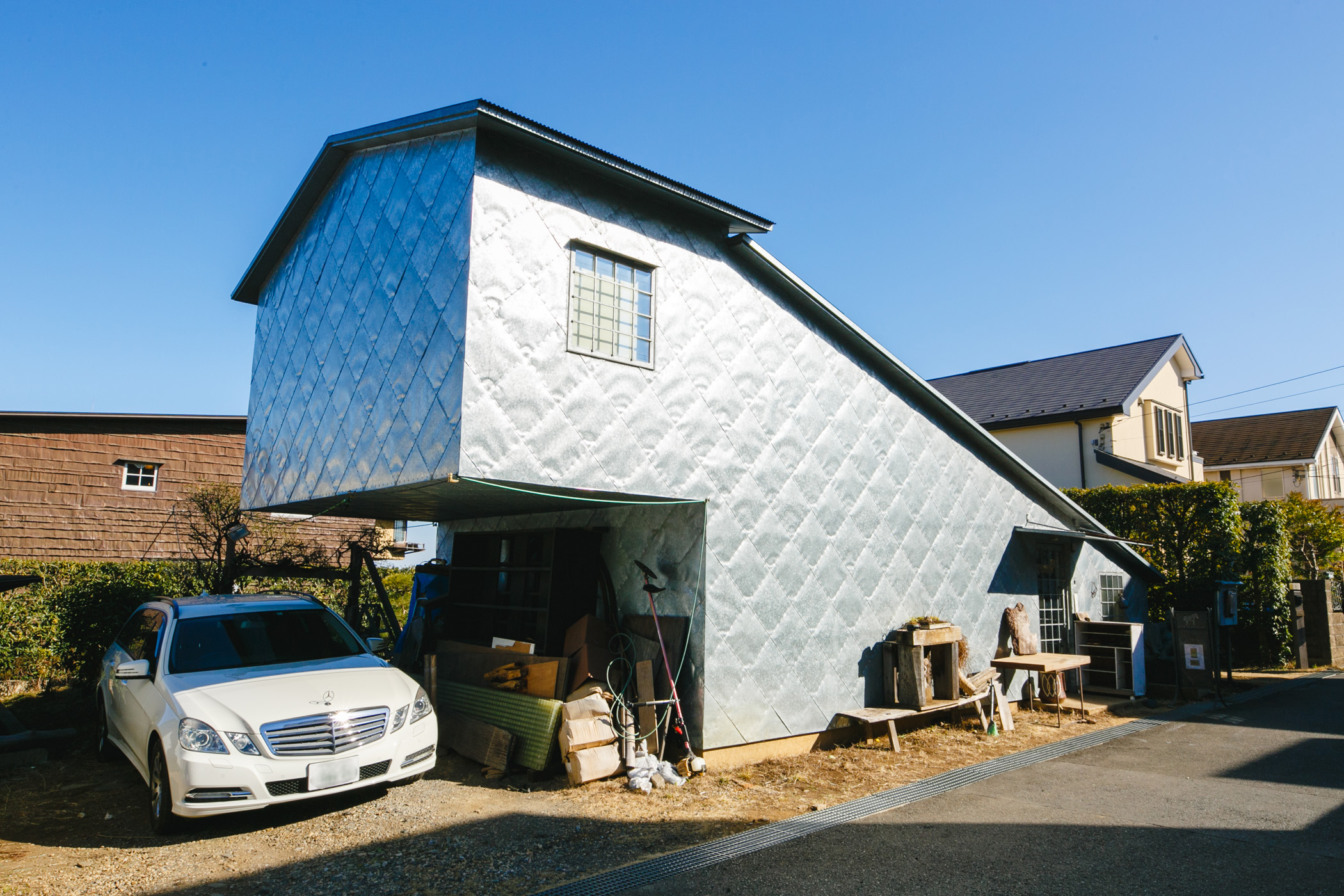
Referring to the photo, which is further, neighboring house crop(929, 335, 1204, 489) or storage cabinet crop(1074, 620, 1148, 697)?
neighboring house crop(929, 335, 1204, 489)

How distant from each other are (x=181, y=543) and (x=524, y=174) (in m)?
14.4

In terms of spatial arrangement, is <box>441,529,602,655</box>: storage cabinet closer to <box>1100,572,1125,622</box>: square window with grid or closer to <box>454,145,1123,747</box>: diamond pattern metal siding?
<box>454,145,1123,747</box>: diamond pattern metal siding

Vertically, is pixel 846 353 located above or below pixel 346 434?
above

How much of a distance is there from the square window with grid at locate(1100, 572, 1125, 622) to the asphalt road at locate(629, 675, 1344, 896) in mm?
4738

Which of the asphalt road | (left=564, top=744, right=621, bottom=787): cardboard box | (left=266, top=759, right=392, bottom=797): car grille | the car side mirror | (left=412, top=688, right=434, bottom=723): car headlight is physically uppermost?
the car side mirror

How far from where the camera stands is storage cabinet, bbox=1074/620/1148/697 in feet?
38.7

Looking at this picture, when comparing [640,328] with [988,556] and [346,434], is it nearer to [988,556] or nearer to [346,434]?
[346,434]

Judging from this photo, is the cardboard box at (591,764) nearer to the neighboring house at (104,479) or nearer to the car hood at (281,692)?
the car hood at (281,692)

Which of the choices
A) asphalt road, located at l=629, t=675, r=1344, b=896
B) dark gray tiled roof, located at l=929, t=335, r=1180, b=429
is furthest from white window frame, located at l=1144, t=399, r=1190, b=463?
asphalt road, located at l=629, t=675, r=1344, b=896

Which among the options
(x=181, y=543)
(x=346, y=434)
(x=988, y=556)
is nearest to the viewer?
(x=346, y=434)

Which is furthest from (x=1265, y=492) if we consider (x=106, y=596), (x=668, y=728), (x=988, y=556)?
(x=106, y=596)

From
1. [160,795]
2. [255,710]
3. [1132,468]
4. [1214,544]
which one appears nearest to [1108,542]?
[1214,544]

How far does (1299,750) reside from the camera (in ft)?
27.4

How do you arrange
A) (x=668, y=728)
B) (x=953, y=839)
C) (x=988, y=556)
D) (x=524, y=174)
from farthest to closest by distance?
(x=988, y=556), (x=668, y=728), (x=524, y=174), (x=953, y=839)
